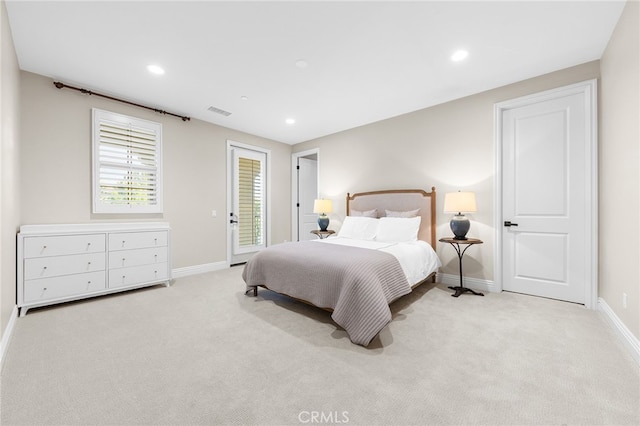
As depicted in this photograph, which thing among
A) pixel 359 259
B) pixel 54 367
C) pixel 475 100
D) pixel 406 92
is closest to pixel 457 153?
pixel 475 100

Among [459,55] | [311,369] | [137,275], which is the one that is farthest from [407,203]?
[137,275]

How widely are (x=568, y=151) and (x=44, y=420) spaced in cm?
471

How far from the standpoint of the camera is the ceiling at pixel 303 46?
206 centimetres

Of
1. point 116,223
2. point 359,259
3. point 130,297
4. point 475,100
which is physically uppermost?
point 475,100

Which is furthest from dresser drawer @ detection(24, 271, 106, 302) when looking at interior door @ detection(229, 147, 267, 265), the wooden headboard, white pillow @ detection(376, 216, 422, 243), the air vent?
the wooden headboard

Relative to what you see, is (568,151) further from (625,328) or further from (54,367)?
(54,367)

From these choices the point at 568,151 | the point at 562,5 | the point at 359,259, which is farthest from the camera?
the point at 568,151

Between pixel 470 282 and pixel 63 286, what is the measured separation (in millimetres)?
4838

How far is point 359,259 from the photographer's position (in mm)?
2457

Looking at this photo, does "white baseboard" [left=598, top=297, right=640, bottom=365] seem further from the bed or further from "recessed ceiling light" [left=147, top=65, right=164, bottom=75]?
"recessed ceiling light" [left=147, top=65, right=164, bottom=75]

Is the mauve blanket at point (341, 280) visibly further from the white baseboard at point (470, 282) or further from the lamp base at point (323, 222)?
the lamp base at point (323, 222)

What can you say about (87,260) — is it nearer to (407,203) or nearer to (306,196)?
(306,196)

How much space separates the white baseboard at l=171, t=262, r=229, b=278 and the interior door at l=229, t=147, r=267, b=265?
0.26 m

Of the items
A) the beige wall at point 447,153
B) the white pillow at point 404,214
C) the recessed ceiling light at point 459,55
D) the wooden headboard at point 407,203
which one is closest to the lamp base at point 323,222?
the wooden headboard at point 407,203
